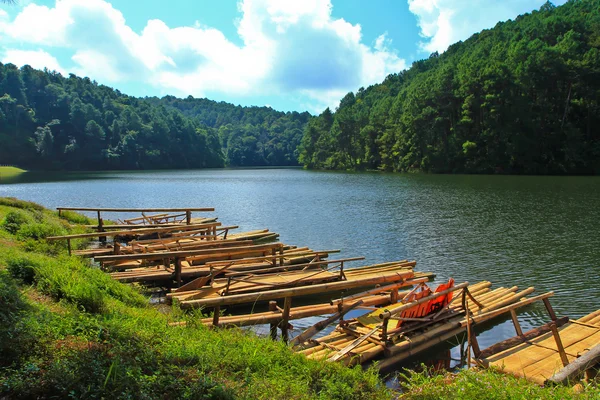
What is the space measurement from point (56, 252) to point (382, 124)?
10816cm

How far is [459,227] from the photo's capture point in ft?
96.9

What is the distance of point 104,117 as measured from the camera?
15412cm

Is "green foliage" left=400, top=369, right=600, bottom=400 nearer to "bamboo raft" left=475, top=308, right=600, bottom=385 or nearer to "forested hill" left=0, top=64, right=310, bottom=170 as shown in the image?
"bamboo raft" left=475, top=308, right=600, bottom=385

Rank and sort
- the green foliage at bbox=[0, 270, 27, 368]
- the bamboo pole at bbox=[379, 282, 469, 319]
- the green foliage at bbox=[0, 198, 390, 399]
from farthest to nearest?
the bamboo pole at bbox=[379, 282, 469, 319]
the green foliage at bbox=[0, 270, 27, 368]
the green foliage at bbox=[0, 198, 390, 399]

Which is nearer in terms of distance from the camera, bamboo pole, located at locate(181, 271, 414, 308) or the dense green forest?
bamboo pole, located at locate(181, 271, 414, 308)

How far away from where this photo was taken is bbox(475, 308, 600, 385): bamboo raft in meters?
7.98

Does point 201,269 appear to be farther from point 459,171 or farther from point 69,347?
point 459,171

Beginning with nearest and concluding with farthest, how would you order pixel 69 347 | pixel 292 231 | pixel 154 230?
pixel 69 347 → pixel 154 230 → pixel 292 231

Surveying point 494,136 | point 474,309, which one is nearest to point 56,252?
point 474,309

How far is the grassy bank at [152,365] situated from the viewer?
218 inches

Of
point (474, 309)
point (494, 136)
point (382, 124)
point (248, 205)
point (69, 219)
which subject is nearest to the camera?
point (474, 309)

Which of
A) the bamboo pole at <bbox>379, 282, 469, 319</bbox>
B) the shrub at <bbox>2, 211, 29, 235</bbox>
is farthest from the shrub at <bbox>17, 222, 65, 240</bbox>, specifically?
the bamboo pole at <bbox>379, 282, 469, 319</bbox>

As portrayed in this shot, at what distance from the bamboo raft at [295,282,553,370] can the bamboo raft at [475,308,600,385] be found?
0.70 metres

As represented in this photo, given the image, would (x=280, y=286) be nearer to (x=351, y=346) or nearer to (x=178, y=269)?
(x=178, y=269)
